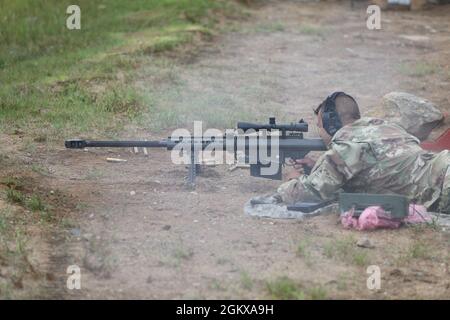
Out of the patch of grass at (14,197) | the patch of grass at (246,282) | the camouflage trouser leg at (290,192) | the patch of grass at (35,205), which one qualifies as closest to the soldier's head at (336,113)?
the camouflage trouser leg at (290,192)

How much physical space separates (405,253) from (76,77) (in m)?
6.21

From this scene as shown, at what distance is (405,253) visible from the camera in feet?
19.9

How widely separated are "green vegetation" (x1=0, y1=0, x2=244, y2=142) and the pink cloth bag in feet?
11.6

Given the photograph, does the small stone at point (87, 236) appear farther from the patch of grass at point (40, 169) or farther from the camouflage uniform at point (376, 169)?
the patch of grass at point (40, 169)

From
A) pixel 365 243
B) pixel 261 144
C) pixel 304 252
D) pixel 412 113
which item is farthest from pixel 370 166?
pixel 412 113

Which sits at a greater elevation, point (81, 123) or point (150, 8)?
point (150, 8)

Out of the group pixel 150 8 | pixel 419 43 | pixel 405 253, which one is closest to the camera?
pixel 405 253

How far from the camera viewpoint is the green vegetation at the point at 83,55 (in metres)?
9.85

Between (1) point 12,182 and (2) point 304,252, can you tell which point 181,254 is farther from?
(1) point 12,182

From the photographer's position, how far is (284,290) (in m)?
5.29

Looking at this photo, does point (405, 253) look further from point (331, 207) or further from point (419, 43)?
point (419, 43)

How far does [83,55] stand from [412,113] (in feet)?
18.7
